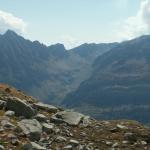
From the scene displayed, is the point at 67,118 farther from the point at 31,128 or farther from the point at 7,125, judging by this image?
the point at 7,125

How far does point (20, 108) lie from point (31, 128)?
11.1ft

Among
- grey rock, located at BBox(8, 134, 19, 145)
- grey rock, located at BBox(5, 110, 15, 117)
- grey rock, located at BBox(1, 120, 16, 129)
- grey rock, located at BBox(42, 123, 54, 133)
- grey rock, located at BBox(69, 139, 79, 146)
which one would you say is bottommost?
grey rock, located at BBox(69, 139, 79, 146)

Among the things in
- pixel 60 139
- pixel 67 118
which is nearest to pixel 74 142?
pixel 60 139

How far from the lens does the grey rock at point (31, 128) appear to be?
1934cm

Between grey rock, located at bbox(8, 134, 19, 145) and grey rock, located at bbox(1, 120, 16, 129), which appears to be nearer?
grey rock, located at bbox(8, 134, 19, 145)

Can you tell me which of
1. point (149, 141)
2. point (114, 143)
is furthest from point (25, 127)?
point (149, 141)

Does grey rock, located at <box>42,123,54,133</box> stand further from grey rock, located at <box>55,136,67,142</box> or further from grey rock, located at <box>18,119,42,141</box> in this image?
grey rock, located at <box>55,136,67,142</box>

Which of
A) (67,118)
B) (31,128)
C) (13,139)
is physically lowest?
(13,139)

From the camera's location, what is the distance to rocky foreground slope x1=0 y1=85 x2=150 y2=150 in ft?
61.3

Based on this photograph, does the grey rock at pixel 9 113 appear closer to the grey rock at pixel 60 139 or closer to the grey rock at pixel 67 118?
the grey rock at pixel 67 118

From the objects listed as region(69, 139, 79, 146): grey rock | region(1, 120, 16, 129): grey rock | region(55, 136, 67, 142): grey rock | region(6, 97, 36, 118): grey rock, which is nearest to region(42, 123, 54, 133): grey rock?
region(55, 136, 67, 142): grey rock

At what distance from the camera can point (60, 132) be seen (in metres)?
21.6

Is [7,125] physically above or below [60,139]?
above

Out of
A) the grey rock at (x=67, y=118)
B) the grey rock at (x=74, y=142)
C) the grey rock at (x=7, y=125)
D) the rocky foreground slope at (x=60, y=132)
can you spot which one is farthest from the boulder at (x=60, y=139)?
the grey rock at (x=67, y=118)
